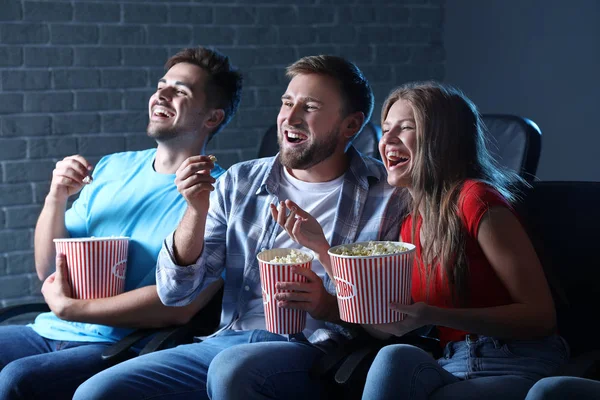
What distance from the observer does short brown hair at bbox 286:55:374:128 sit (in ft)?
6.57

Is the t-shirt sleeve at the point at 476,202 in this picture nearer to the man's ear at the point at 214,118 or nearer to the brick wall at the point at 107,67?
the man's ear at the point at 214,118

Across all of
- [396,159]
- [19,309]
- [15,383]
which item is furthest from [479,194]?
[19,309]

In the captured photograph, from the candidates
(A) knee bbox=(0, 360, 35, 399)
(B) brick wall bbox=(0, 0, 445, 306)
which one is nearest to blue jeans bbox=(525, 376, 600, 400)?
(A) knee bbox=(0, 360, 35, 399)

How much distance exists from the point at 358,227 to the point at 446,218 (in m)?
0.30

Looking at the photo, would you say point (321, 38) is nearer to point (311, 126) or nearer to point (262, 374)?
point (311, 126)

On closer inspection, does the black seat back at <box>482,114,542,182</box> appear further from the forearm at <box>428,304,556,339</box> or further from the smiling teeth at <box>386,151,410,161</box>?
the forearm at <box>428,304,556,339</box>

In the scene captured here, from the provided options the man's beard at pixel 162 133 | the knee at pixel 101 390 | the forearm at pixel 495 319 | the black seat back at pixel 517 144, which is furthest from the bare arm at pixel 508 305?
the man's beard at pixel 162 133

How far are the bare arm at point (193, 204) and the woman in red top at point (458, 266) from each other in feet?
0.77

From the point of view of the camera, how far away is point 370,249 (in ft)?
5.17

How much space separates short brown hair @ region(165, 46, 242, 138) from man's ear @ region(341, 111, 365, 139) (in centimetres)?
51

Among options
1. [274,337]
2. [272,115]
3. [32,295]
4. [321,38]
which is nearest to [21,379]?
[274,337]

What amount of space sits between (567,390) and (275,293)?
0.61 meters

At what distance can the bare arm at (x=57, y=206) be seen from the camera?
214cm

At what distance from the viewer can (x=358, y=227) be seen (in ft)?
6.29
